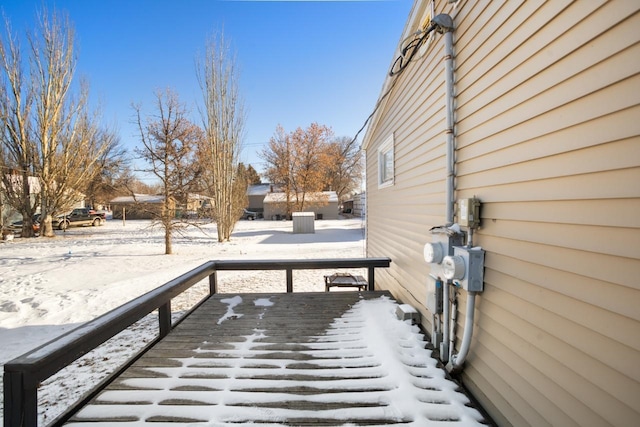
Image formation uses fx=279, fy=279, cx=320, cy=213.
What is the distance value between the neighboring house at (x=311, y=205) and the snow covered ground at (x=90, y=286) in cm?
1562

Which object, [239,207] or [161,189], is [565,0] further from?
[239,207]

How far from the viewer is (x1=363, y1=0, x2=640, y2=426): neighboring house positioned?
997mm

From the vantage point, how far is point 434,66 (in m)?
2.66

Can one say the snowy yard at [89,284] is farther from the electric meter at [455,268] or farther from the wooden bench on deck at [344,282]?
the electric meter at [455,268]

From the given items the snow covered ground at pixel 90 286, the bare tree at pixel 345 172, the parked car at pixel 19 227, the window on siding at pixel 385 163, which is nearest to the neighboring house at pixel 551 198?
the window on siding at pixel 385 163

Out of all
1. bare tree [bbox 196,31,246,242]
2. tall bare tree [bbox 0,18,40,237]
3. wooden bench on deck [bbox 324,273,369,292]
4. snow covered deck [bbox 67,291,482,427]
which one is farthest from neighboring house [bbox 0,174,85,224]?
snow covered deck [bbox 67,291,482,427]

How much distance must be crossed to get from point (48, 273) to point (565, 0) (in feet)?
34.4

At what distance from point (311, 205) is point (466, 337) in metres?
26.1

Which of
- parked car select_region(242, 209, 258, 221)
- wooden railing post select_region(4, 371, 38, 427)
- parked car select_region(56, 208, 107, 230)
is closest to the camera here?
wooden railing post select_region(4, 371, 38, 427)

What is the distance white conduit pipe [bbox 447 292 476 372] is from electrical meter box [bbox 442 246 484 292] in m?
0.07

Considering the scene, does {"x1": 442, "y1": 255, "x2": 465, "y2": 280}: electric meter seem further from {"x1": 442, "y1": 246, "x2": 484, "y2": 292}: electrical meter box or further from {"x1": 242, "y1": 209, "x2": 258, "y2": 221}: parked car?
{"x1": 242, "y1": 209, "x2": 258, "y2": 221}: parked car

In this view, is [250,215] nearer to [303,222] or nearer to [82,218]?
[82,218]

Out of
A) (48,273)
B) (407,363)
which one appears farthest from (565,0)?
(48,273)

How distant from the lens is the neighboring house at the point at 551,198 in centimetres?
100
